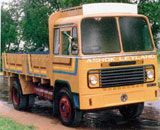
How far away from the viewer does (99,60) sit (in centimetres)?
840

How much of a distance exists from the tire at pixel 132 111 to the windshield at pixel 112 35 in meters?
1.81

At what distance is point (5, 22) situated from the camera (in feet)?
168

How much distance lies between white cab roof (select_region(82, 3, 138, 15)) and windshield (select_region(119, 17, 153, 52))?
28 centimetres

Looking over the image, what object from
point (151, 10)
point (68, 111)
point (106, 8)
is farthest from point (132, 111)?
point (151, 10)

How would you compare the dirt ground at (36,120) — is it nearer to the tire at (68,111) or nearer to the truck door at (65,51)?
the tire at (68,111)

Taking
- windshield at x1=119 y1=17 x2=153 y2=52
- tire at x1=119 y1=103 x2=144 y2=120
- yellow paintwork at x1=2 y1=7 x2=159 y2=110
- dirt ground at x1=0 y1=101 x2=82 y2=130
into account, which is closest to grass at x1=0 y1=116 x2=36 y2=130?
dirt ground at x1=0 y1=101 x2=82 y2=130

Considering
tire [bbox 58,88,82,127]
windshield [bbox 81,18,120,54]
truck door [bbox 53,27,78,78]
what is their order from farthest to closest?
1. tire [bbox 58,88,82,127]
2. truck door [bbox 53,27,78,78]
3. windshield [bbox 81,18,120,54]

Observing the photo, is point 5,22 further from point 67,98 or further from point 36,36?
point 67,98

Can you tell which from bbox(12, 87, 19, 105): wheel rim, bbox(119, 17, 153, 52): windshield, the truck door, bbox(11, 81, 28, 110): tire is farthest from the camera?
bbox(12, 87, 19, 105): wheel rim

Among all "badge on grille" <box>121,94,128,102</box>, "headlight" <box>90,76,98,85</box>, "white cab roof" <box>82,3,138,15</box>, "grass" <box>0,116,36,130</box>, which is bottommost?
"grass" <box>0,116,36,130</box>

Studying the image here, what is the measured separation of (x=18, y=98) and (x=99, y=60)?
17.7 feet

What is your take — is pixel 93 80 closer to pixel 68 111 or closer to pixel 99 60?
pixel 99 60

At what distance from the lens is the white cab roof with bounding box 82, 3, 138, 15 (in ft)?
28.9

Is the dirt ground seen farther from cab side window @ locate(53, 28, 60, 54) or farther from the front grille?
cab side window @ locate(53, 28, 60, 54)
